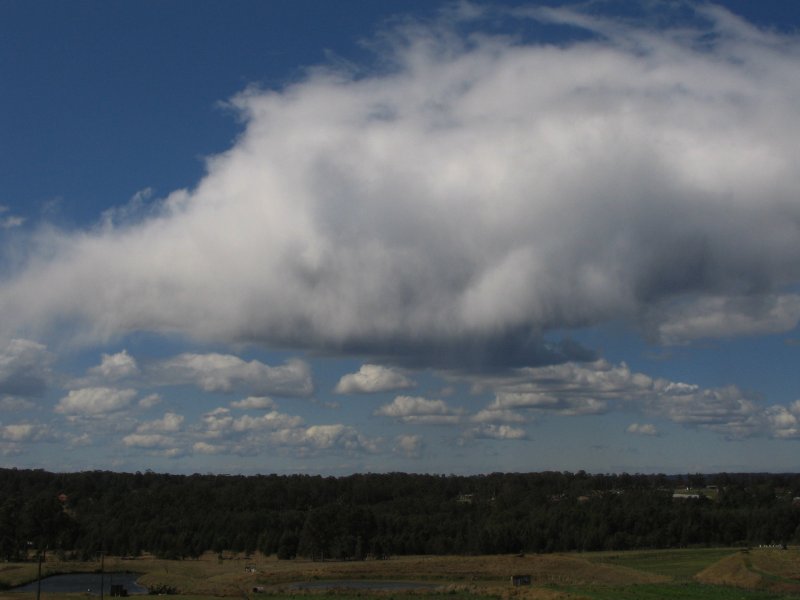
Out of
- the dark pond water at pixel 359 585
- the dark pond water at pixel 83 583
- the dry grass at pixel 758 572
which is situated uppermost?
the dry grass at pixel 758 572

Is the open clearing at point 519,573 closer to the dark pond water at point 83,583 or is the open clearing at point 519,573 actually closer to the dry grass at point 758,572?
the dry grass at point 758,572

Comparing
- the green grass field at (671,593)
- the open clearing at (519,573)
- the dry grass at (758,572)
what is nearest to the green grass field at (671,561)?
the open clearing at (519,573)

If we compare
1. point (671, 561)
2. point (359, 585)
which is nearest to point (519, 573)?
point (359, 585)

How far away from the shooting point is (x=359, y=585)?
11081 centimetres

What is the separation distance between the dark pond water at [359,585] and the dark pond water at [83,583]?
2127 cm

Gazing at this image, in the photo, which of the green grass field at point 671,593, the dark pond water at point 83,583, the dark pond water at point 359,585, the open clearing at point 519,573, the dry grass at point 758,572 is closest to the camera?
the green grass field at point 671,593

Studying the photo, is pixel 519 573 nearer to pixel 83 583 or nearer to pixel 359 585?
pixel 359 585

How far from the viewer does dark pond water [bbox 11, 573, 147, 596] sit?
11969cm

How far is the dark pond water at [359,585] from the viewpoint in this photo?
10388cm

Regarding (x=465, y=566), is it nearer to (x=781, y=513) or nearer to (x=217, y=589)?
(x=217, y=589)

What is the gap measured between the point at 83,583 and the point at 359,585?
1943 inches

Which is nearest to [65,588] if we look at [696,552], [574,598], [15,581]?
[15,581]

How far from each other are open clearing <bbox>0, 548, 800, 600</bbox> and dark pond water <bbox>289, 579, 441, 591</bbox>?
2.90 feet

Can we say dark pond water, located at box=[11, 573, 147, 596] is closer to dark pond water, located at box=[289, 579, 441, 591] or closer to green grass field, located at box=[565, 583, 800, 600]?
dark pond water, located at box=[289, 579, 441, 591]
